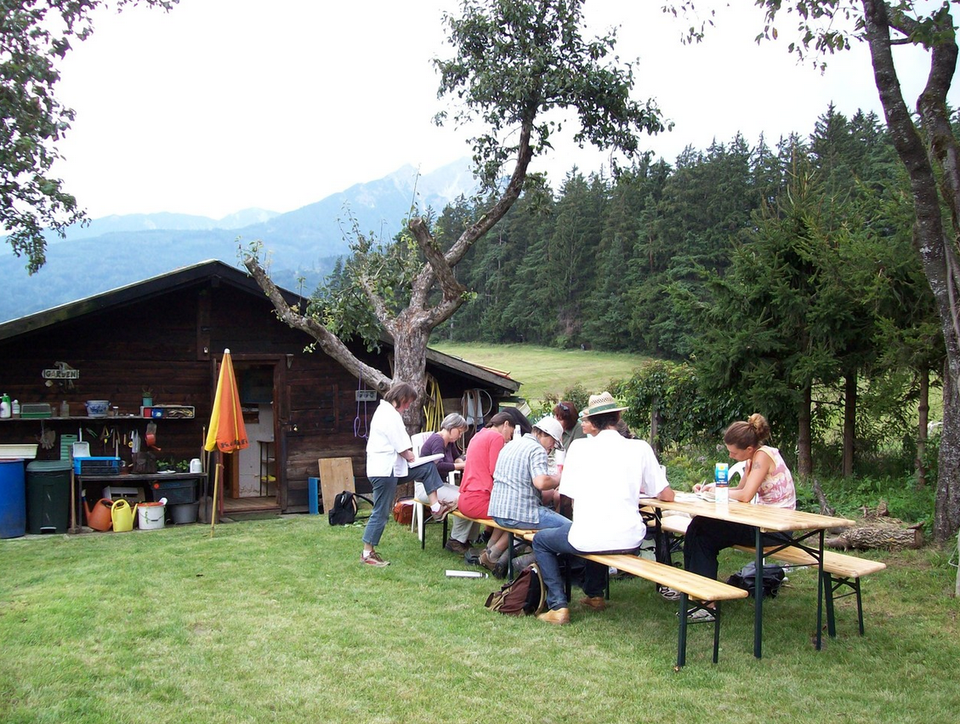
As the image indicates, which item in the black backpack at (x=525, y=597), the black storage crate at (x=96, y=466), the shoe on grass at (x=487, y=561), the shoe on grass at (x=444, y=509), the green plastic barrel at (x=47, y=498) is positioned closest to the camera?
the black backpack at (x=525, y=597)

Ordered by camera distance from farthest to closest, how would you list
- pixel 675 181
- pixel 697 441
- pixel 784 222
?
pixel 675 181 → pixel 697 441 → pixel 784 222

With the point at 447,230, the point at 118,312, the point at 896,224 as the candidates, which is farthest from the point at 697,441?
the point at 447,230

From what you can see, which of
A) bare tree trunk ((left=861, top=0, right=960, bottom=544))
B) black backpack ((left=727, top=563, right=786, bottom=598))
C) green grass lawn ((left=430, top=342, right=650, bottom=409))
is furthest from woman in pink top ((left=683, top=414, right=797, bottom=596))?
green grass lawn ((left=430, top=342, right=650, bottom=409))

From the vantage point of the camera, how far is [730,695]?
13.0ft

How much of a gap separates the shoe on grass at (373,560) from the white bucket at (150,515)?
4092 millimetres

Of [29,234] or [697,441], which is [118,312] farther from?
[697,441]

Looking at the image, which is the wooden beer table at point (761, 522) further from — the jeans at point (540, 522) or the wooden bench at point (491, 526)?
the wooden bench at point (491, 526)

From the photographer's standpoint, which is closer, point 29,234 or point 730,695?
point 730,695

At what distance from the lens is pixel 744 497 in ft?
17.3

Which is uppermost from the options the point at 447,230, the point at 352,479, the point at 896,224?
the point at 447,230

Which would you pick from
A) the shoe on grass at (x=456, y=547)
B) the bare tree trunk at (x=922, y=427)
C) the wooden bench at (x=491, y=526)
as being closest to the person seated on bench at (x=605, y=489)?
the wooden bench at (x=491, y=526)

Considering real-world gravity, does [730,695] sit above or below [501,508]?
below

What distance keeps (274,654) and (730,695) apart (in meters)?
2.39

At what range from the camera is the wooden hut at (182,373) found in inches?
397
